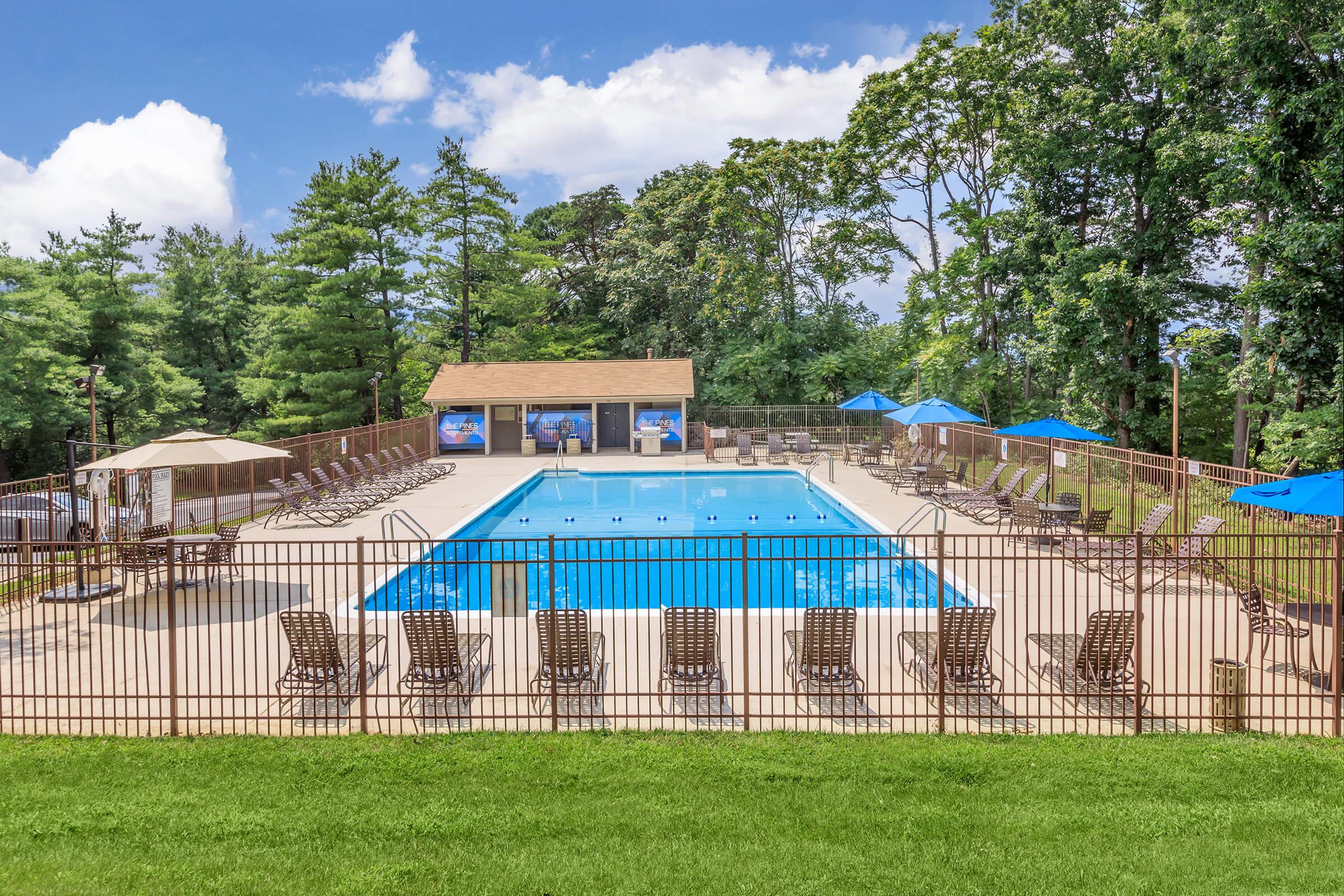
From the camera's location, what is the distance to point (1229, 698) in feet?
20.9

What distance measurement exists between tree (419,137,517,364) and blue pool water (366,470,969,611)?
17.5 m

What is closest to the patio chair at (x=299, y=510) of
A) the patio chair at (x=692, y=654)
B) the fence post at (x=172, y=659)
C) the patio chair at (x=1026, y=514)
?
the fence post at (x=172, y=659)

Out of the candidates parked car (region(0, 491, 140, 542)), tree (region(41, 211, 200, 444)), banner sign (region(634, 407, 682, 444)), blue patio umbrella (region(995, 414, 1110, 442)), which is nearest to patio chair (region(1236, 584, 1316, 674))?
blue patio umbrella (region(995, 414, 1110, 442))

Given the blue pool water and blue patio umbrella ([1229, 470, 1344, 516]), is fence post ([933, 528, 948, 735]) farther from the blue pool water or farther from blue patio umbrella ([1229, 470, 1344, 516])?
blue patio umbrella ([1229, 470, 1344, 516])

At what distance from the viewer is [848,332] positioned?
1524 inches

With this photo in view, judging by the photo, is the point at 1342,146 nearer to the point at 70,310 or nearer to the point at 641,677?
the point at 641,677

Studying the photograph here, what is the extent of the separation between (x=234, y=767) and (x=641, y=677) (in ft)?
11.5

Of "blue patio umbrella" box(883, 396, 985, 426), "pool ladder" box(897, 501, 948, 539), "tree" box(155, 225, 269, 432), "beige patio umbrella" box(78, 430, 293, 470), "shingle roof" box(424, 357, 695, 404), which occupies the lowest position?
"pool ladder" box(897, 501, 948, 539)

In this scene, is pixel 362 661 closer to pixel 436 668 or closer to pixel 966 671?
pixel 436 668

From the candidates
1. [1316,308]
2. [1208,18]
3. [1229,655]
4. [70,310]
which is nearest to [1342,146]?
[1316,308]

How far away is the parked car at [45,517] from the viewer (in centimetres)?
1267

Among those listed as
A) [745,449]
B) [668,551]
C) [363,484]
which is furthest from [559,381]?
[668,551]

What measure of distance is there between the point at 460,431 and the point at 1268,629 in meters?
28.7

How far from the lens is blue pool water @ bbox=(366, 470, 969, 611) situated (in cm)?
764
